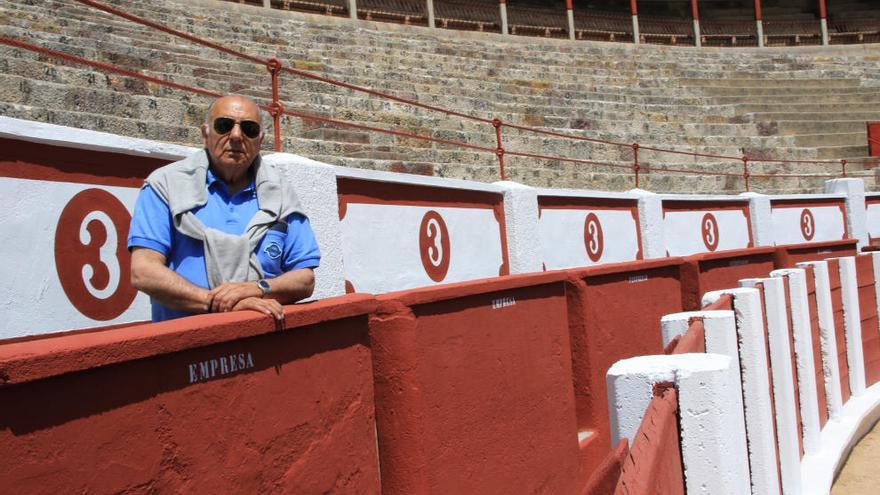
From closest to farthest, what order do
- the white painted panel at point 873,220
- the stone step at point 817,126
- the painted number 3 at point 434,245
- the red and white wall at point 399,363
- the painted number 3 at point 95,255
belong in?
the red and white wall at point 399,363 → the painted number 3 at point 95,255 → the painted number 3 at point 434,245 → the white painted panel at point 873,220 → the stone step at point 817,126

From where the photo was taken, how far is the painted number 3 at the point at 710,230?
11812 mm

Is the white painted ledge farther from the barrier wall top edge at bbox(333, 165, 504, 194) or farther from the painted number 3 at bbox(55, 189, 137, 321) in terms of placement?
the painted number 3 at bbox(55, 189, 137, 321)

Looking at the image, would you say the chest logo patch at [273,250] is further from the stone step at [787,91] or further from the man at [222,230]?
the stone step at [787,91]

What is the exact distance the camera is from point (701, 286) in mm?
6320

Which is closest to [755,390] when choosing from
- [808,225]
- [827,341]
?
[827,341]

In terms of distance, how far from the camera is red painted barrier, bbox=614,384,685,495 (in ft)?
4.66

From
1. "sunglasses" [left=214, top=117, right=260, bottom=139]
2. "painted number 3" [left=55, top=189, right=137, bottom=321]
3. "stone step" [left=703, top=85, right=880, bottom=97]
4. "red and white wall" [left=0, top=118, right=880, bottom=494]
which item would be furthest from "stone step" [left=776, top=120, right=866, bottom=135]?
"sunglasses" [left=214, top=117, right=260, bottom=139]

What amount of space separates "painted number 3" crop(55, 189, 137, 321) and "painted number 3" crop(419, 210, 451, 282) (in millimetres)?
2805

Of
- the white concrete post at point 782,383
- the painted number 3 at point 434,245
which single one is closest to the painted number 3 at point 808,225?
the painted number 3 at point 434,245

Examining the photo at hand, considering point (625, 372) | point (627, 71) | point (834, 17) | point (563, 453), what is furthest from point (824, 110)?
point (625, 372)

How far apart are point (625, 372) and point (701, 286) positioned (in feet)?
14.3

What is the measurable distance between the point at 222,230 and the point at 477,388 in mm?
1224

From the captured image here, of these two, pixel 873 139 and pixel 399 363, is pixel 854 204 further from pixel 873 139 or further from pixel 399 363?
pixel 399 363

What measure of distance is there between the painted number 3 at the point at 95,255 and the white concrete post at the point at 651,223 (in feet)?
24.7
